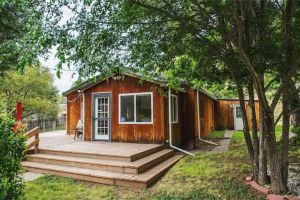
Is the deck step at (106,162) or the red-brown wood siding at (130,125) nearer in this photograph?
the deck step at (106,162)

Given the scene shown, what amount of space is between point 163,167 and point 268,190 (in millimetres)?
2822

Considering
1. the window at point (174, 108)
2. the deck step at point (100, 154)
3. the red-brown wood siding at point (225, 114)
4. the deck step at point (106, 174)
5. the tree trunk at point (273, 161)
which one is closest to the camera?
the tree trunk at point (273, 161)

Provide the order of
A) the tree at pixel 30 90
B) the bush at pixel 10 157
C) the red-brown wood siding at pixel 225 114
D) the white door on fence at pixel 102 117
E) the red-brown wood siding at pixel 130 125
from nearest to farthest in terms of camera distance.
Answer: the bush at pixel 10 157
the red-brown wood siding at pixel 130 125
the white door on fence at pixel 102 117
the red-brown wood siding at pixel 225 114
the tree at pixel 30 90

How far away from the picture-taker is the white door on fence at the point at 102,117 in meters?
10.8

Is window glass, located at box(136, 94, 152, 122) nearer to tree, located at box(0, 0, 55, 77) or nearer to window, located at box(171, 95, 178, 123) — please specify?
window, located at box(171, 95, 178, 123)

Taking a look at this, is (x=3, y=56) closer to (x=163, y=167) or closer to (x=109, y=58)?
(x=109, y=58)

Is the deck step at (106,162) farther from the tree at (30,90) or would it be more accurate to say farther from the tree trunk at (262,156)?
the tree at (30,90)

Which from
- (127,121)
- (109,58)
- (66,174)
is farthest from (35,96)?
(109,58)

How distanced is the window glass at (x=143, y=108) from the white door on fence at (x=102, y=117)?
1338 millimetres

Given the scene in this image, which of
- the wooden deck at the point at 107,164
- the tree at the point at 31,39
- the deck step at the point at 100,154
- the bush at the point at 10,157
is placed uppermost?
the tree at the point at 31,39

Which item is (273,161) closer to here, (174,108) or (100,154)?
(100,154)

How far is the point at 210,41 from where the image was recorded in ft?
18.9

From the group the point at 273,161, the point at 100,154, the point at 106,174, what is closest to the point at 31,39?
the point at 106,174

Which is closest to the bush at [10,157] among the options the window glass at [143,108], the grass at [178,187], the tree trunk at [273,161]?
the grass at [178,187]
